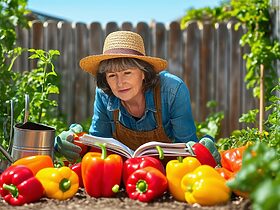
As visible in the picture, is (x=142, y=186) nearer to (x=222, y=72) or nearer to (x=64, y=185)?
(x=64, y=185)

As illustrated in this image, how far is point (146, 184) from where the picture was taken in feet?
8.16

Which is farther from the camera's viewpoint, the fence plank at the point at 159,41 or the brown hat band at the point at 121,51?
the fence plank at the point at 159,41

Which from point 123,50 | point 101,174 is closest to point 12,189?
point 101,174

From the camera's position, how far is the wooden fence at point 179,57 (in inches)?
293

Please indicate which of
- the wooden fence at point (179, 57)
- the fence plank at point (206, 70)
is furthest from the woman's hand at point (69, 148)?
the fence plank at point (206, 70)

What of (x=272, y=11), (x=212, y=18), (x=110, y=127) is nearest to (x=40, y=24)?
(x=212, y=18)

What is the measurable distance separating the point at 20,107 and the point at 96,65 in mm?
974

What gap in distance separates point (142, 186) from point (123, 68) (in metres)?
1.01

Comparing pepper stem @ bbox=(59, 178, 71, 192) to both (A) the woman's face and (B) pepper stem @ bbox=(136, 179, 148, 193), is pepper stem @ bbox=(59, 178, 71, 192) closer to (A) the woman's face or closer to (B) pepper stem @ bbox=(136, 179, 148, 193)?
(B) pepper stem @ bbox=(136, 179, 148, 193)

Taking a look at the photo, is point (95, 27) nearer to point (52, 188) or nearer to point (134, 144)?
point (134, 144)

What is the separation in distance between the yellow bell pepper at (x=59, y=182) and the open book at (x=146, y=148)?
1.04 ft

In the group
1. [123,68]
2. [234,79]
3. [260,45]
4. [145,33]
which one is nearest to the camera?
[123,68]

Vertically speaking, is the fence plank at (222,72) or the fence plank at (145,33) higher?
the fence plank at (145,33)

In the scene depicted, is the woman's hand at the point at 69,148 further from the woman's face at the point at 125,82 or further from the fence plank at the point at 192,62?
the fence plank at the point at 192,62
